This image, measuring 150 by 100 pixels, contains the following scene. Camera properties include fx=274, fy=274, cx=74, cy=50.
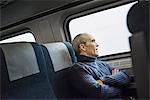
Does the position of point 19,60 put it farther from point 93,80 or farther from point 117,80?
point 117,80

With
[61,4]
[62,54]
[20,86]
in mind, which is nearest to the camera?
[20,86]

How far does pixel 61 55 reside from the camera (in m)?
2.82

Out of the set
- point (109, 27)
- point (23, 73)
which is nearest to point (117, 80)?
point (23, 73)

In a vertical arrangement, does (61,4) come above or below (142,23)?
above

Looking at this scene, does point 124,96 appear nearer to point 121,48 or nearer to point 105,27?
point 121,48

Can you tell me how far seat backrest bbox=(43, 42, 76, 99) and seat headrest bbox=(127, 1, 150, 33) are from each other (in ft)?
4.44

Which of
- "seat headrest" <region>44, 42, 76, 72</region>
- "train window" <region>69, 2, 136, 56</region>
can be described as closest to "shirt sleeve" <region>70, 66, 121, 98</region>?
"seat headrest" <region>44, 42, 76, 72</region>

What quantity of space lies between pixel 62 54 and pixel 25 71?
1.87 ft

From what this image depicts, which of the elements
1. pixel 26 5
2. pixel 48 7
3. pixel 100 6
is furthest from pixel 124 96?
pixel 26 5

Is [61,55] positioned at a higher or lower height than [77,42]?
lower

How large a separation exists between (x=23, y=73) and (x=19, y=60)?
0.12m

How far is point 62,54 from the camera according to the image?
2844 millimetres

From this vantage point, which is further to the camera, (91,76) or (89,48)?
(89,48)

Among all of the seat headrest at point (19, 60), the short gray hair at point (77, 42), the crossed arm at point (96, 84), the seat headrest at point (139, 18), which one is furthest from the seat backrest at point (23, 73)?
the seat headrest at point (139, 18)
